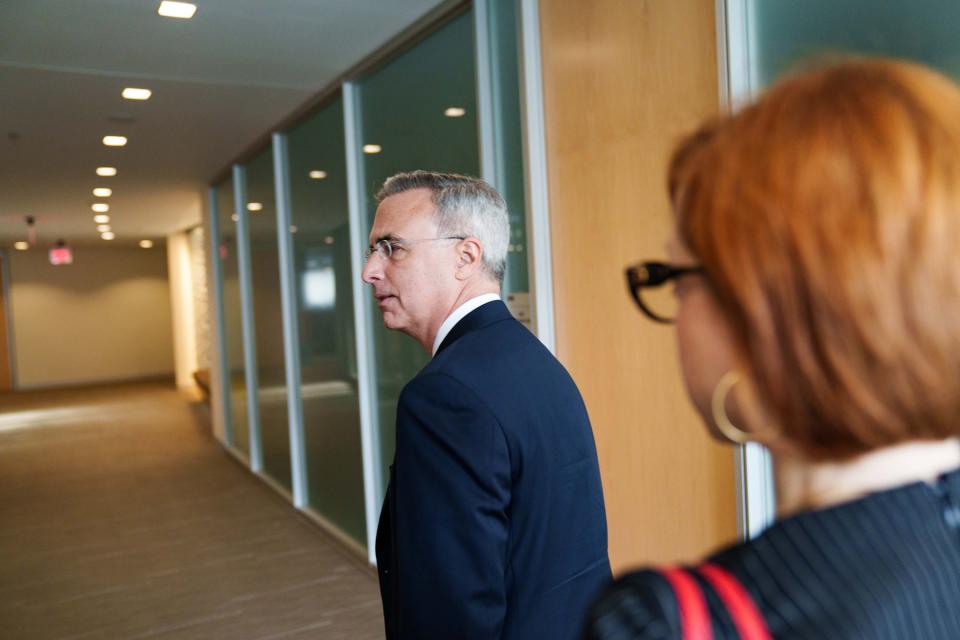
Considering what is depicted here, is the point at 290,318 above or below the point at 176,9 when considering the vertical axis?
below

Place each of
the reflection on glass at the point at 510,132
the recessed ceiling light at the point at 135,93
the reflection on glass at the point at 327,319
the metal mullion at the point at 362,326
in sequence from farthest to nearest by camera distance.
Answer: the recessed ceiling light at the point at 135,93 → the reflection on glass at the point at 327,319 → the metal mullion at the point at 362,326 → the reflection on glass at the point at 510,132

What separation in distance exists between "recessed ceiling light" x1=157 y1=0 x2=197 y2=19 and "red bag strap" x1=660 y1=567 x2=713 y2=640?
410cm

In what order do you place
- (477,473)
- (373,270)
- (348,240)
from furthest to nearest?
(348,240) → (373,270) → (477,473)

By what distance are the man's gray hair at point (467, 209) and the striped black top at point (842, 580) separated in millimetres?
1156

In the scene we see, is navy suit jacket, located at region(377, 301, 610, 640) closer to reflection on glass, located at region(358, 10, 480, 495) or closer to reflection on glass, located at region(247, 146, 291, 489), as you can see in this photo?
reflection on glass, located at region(358, 10, 480, 495)

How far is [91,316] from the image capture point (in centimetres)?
2002

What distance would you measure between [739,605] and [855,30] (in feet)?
5.70

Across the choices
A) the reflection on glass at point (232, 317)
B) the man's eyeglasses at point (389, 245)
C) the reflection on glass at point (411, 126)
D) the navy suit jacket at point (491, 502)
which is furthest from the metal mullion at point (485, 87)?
the reflection on glass at point (232, 317)

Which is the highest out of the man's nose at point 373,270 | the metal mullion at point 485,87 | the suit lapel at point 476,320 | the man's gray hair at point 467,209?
the metal mullion at point 485,87

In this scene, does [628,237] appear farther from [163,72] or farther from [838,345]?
[163,72]

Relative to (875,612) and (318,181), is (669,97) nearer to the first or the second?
(875,612)

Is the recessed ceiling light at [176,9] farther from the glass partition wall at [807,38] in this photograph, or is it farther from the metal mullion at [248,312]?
the metal mullion at [248,312]

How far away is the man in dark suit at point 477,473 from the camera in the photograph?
131 cm

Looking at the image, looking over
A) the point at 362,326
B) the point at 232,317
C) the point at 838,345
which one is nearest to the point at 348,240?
the point at 362,326
